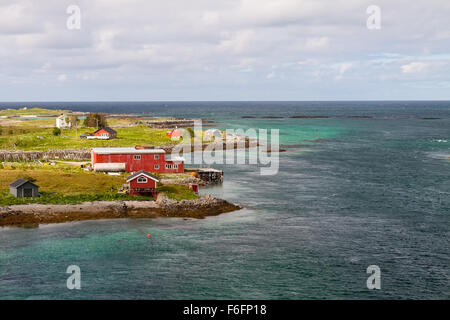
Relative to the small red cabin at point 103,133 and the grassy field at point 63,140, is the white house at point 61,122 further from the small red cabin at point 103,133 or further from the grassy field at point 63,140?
the small red cabin at point 103,133

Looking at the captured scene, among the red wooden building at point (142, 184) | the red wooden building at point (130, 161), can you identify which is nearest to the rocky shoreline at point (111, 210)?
the red wooden building at point (142, 184)

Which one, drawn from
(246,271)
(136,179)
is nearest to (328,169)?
(136,179)

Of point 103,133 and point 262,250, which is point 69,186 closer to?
point 262,250

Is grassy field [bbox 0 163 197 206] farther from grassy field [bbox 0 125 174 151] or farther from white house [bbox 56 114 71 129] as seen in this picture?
white house [bbox 56 114 71 129]

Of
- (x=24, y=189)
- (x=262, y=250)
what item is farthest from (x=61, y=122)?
(x=262, y=250)
